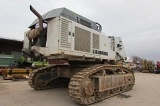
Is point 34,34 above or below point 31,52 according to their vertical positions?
above

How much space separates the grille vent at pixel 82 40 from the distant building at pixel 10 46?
15.6 meters

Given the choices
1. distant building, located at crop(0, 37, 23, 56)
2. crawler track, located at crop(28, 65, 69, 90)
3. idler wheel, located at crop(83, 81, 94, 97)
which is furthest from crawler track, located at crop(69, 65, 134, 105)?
distant building, located at crop(0, 37, 23, 56)

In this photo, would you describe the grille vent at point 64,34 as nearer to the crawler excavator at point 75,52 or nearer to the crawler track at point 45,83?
the crawler excavator at point 75,52

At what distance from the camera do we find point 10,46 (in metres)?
22.0

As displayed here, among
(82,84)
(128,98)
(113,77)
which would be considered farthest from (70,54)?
(128,98)

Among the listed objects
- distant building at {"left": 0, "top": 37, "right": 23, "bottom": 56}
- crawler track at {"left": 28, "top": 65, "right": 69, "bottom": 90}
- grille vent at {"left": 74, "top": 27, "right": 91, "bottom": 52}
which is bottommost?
crawler track at {"left": 28, "top": 65, "right": 69, "bottom": 90}

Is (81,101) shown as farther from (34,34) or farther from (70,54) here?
Answer: (34,34)

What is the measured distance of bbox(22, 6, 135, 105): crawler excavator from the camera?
6.12 meters

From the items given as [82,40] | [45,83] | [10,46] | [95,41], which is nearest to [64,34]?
[82,40]

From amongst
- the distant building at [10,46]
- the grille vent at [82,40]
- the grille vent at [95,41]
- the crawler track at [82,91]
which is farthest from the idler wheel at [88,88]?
the distant building at [10,46]

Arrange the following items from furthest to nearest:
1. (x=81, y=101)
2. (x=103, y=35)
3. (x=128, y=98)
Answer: (x=103, y=35), (x=128, y=98), (x=81, y=101)

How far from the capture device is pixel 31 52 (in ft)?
22.4

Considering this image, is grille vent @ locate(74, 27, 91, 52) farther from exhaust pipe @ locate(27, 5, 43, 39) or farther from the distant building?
the distant building

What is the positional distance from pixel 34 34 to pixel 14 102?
2476 mm
